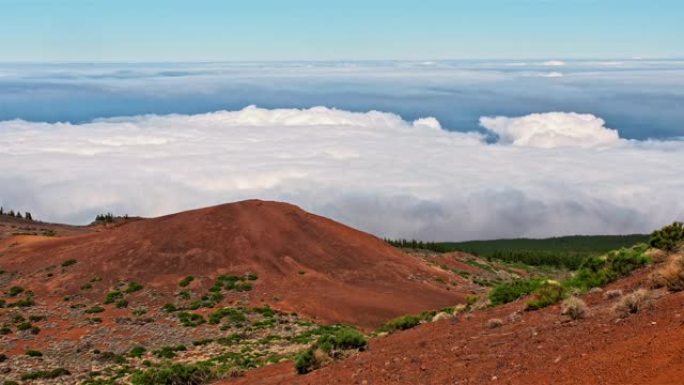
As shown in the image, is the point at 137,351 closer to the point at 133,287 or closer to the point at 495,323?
the point at 133,287

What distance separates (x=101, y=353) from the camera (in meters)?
26.6

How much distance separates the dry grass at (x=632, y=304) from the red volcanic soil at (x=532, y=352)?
0.17 metres

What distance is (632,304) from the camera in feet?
39.1

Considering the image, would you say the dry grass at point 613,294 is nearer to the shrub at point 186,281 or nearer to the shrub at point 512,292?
the shrub at point 512,292

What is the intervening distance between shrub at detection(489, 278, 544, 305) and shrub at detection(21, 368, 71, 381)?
1549cm

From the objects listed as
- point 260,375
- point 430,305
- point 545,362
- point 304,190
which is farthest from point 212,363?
point 304,190

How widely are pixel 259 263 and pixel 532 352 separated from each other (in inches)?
1202

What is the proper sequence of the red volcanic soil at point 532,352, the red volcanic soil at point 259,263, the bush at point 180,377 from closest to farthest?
1. the red volcanic soil at point 532,352
2. the bush at point 180,377
3. the red volcanic soil at point 259,263

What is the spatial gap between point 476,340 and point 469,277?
131 feet

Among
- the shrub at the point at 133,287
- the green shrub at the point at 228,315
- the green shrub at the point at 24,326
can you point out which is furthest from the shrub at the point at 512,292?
the shrub at the point at 133,287

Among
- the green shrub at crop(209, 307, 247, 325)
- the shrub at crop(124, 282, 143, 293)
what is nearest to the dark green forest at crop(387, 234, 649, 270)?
the shrub at crop(124, 282, 143, 293)

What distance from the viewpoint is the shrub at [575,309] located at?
12.9 m

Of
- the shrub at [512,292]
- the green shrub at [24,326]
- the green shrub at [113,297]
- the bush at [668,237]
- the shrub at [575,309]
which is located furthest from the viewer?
the green shrub at [113,297]

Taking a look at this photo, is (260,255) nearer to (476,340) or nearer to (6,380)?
(6,380)
